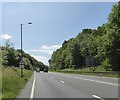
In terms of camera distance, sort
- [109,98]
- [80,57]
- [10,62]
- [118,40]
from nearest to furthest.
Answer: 1. [109,98]
2. [118,40]
3. [80,57]
4. [10,62]

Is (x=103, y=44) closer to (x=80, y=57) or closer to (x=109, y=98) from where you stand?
(x=109, y=98)

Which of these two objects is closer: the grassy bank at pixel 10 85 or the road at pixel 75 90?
the road at pixel 75 90

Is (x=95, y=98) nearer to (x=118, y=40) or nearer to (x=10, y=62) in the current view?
(x=118, y=40)

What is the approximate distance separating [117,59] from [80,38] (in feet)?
265

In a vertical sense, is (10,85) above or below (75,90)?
above

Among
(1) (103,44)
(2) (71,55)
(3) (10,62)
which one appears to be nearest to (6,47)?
(3) (10,62)

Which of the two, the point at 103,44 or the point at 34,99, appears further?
the point at 103,44

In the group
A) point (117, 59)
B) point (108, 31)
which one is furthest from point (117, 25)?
point (117, 59)

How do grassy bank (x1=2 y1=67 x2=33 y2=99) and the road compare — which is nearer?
the road

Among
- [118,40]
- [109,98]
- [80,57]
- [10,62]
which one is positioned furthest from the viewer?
[10,62]

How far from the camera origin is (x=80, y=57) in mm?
142000

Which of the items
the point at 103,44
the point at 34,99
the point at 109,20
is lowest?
the point at 34,99

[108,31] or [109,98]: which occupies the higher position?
[108,31]

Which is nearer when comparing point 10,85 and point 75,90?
point 75,90
